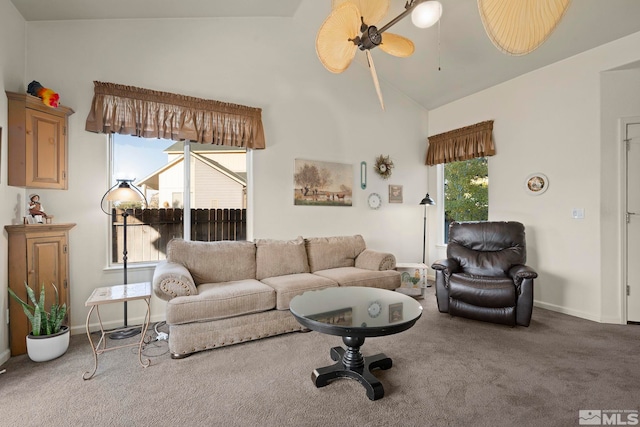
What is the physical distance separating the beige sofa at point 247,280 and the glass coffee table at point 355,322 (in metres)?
0.60

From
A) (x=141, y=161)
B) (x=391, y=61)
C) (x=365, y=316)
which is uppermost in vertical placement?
(x=391, y=61)

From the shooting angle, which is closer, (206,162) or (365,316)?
(365,316)

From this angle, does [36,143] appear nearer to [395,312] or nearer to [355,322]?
[355,322]

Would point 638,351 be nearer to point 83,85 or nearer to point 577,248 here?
point 577,248

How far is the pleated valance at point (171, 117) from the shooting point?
313 cm

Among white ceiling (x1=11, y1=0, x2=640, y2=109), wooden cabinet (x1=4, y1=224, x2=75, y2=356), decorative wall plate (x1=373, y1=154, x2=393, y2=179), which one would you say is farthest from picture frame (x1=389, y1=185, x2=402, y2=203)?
wooden cabinet (x1=4, y1=224, x2=75, y2=356)

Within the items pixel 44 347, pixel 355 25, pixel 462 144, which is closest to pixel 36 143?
pixel 44 347

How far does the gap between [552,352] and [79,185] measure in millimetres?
4559

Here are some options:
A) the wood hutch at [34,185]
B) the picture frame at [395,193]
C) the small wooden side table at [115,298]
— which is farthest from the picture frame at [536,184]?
the wood hutch at [34,185]

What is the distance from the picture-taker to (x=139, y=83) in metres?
3.34

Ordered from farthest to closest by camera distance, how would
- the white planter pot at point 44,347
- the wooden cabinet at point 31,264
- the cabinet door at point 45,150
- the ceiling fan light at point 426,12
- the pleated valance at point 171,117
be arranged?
the pleated valance at point 171,117
the cabinet door at point 45,150
the wooden cabinet at point 31,264
the white planter pot at point 44,347
the ceiling fan light at point 426,12

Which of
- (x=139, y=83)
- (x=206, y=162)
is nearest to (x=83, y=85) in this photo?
(x=139, y=83)

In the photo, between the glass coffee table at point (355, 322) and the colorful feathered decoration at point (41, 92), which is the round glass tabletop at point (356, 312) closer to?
the glass coffee table at point (355, 322)

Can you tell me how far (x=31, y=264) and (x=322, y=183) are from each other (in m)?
3.18
